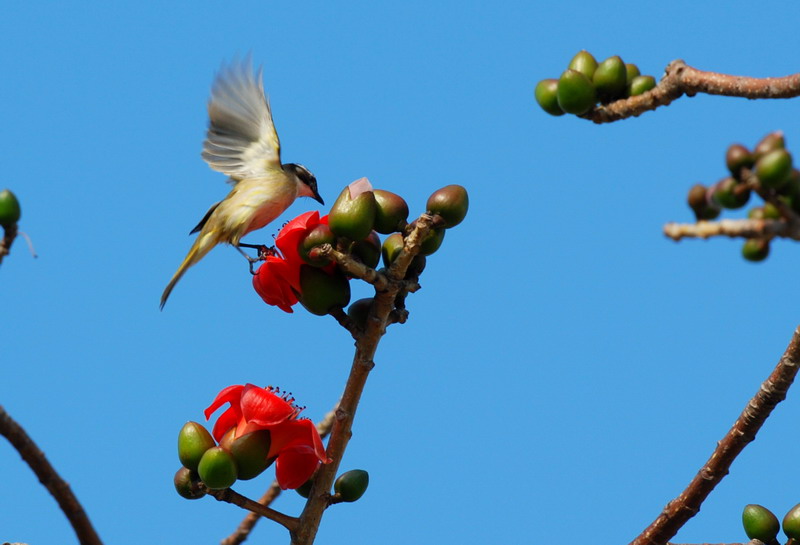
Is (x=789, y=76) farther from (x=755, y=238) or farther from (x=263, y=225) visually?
(x=263, y=225)

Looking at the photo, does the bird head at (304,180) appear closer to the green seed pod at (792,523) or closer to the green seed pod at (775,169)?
the green seed pod at (792,523)

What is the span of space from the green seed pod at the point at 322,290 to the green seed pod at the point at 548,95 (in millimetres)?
984

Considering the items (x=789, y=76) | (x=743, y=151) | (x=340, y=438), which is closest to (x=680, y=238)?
(x=743, y=151)

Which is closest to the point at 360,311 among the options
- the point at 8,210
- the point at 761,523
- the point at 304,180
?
the point at 8,210

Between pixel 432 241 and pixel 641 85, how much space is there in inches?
36.3

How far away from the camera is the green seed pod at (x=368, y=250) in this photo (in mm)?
3742

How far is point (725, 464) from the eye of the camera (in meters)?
3.57

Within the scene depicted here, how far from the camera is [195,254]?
23.6 ft

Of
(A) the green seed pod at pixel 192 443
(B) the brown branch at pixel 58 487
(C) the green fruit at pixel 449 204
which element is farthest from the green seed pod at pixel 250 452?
(C) the green fruit at pixel 449 204

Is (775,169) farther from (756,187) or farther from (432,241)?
(432,241)

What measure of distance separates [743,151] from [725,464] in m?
1.81

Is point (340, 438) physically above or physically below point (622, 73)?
below

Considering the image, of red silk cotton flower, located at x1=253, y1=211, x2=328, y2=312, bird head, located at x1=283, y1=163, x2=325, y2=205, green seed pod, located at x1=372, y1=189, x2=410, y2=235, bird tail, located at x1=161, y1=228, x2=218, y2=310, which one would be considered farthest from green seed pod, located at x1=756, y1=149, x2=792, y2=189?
bird head, located at x1=283, y1=163, x2=325, y2=205

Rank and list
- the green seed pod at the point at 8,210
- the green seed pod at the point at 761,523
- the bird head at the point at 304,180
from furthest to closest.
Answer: the bird head at the point at 304,180 → the green seed pod at the point at 761,523 → the green seed pod at the point at 8,210
